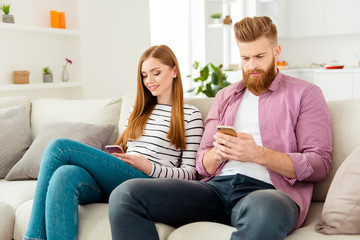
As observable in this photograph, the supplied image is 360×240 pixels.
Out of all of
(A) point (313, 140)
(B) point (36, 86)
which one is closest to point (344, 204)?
(A) point (313, 140)

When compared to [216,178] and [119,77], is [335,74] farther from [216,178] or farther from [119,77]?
[216,178]

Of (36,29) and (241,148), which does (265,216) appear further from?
(36,29)

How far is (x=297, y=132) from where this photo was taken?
1.64 metres

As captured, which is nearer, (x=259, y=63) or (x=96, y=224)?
(x=96, y=224)

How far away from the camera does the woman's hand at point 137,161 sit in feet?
5.81

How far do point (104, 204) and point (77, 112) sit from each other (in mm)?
947

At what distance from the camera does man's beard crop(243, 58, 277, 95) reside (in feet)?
5.64

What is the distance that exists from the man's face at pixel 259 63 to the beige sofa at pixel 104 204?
0.33 metres

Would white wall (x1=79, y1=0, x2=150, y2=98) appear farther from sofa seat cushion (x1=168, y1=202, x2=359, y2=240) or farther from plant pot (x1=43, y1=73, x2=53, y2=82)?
sofa seat cushion (x1=168, y1=202, x2=359, y2=240)

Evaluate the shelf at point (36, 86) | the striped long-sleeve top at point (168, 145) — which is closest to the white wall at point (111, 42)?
the shelf at point (36, 86)

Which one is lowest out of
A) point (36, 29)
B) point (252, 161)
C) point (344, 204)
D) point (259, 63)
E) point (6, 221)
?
point (6, 221)

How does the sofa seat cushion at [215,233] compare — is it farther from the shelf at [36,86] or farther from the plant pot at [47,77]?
the plant pot at [47,77]

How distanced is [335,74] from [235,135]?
4.67 m

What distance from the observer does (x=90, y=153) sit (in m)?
1.67
